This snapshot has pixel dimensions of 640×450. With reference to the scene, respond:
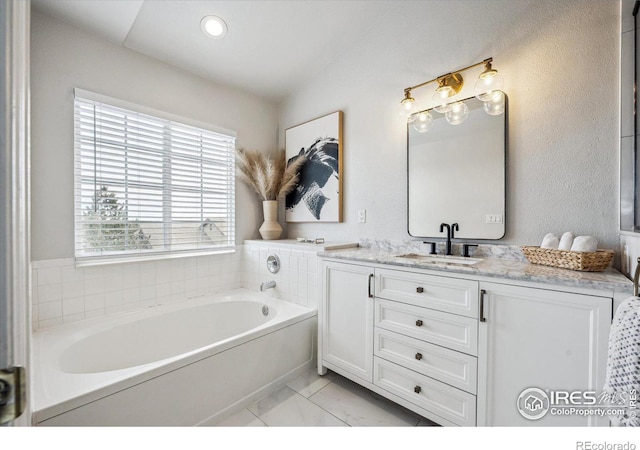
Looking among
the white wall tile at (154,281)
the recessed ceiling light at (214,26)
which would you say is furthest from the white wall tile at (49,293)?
the recessed ceiling light at (214,26)

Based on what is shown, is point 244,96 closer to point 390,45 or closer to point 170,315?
point 390,45

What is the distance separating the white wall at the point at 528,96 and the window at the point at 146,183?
147 cm

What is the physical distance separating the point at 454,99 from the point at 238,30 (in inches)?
69.0

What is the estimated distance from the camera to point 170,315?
2234mm

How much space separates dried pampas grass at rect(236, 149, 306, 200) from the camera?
9.38 feet

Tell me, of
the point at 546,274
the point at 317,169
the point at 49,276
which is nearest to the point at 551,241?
the point at 546,274

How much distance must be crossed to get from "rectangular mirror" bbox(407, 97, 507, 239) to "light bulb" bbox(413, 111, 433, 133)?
39 millimetres

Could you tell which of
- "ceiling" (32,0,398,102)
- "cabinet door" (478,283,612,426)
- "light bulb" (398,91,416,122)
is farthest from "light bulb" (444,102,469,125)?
"cabinet door" (478,283,612,426)

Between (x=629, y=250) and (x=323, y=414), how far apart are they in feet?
5.90

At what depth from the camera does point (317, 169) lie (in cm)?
280

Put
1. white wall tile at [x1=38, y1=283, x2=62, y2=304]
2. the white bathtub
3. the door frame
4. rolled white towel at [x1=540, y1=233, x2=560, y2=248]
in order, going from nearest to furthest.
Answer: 1. the door frame
2. the white bathtub
3. rolled white towel at [x1=540, y1=233, x2=560, y2=248]
4. white wall tile at [x1=38, y1=283, x2=62, y2=304]

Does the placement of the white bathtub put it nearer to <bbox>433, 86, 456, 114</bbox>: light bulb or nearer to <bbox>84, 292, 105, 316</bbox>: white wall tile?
<bbox>84, 292, 105, 316</bbox>: white wall tile

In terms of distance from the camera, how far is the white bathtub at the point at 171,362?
1.28 meters

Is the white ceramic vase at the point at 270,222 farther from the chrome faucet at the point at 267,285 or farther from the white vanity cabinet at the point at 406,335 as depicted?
the white vanity cabinet at the point at 406,335
